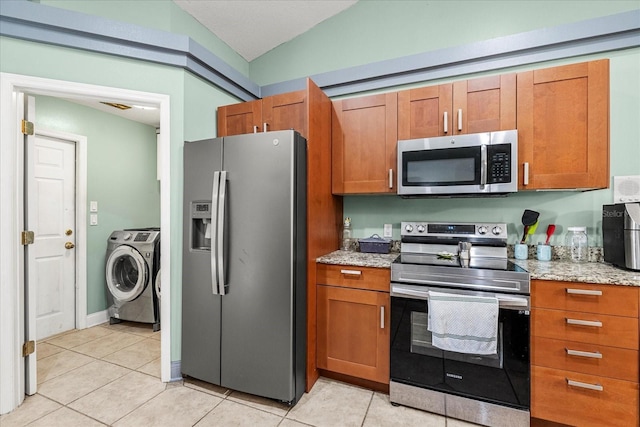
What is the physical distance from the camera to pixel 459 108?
200 centimetres

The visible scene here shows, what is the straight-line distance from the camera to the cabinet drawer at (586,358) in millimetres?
1423

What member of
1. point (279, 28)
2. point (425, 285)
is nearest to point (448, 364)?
point (425, 285)

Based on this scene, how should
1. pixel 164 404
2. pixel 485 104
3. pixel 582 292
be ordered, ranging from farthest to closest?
pixel 485 104, pixel 164 404, pixel 582 292

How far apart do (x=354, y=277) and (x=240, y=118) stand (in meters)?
1.66

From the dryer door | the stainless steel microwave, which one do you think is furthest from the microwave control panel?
the dryer door

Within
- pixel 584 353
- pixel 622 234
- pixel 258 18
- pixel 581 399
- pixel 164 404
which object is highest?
pixel 258 18

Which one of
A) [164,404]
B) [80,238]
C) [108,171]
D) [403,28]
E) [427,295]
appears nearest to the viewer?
[427,295]

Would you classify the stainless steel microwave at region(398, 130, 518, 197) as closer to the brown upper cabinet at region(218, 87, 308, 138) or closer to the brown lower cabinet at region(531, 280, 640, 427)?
the brown lower cabinet at region(531, 280, 640, 427)

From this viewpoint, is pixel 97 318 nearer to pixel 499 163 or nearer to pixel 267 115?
pixel 267 115

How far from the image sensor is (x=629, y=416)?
4.67 feet

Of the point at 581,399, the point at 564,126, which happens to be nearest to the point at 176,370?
the point at 581,399

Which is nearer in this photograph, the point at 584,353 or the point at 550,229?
the point at 584,353

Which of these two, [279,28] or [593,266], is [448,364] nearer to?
[593,266]

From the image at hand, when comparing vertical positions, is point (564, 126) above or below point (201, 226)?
above
